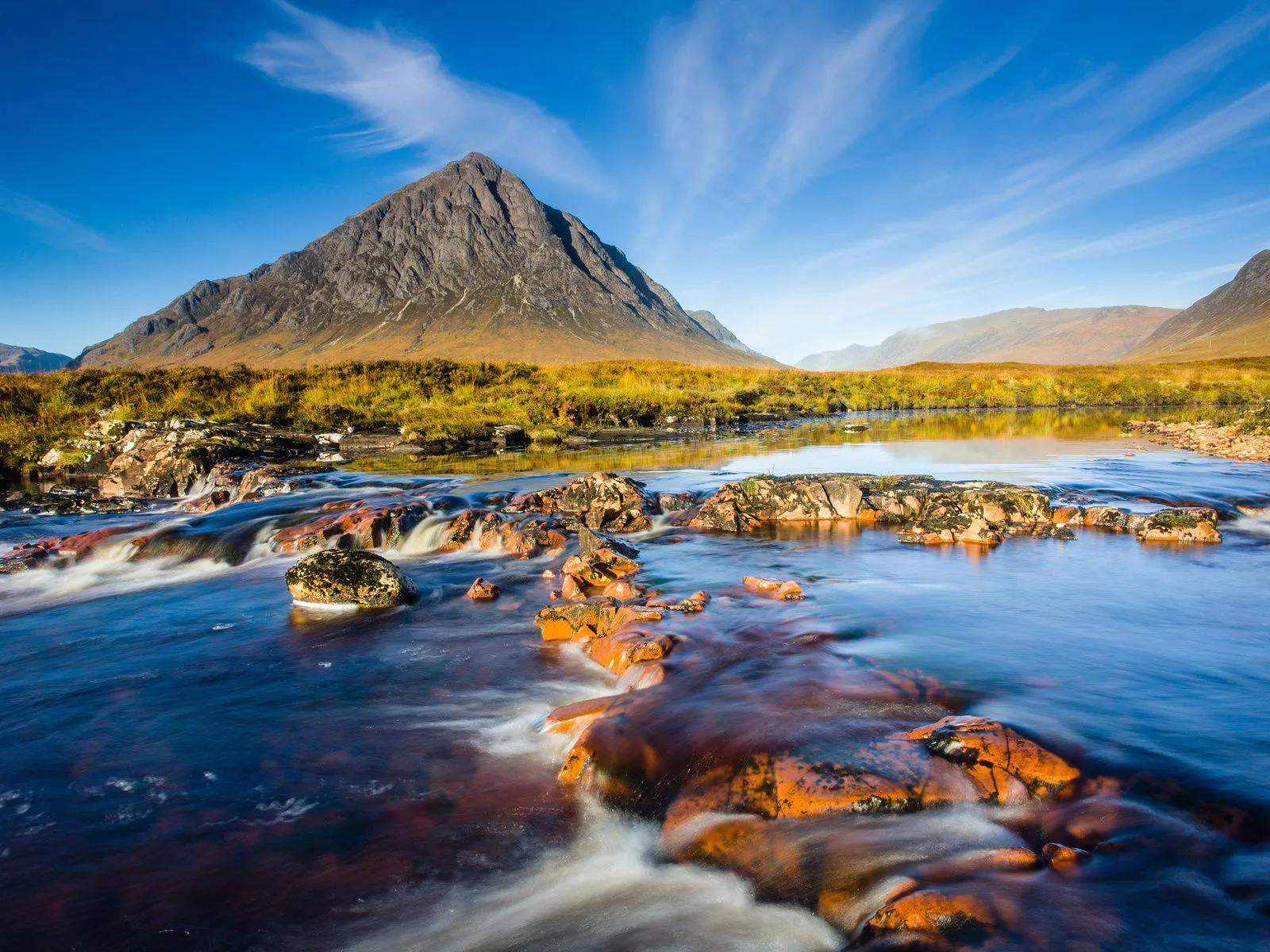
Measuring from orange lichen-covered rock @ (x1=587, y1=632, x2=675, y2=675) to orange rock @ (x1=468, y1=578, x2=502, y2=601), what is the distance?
8.27 feet

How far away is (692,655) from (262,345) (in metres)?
219

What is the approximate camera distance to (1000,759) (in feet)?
12.7

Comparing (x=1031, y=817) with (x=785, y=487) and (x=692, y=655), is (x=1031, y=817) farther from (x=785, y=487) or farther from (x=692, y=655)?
(x=785, y=487)

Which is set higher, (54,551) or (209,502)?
(209,502)

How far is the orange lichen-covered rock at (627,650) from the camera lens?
6047 millimetres

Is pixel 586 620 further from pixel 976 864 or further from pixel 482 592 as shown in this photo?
pixel 976 864

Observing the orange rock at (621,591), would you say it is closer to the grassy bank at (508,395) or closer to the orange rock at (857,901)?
the orange rock at (857,901)

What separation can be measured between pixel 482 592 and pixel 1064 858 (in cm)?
700

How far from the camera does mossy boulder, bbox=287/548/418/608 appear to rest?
339 inches

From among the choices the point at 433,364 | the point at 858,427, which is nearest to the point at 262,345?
the point at 433,364

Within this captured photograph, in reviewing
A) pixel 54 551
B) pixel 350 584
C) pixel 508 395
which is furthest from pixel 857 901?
pixel 508 395

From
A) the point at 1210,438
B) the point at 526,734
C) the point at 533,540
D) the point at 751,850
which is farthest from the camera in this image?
the point at 1210,438

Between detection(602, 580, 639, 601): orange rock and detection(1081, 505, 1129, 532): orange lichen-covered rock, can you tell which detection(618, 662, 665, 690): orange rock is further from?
detection(1081, 505, 1129, 532): orange lichen-covered rock

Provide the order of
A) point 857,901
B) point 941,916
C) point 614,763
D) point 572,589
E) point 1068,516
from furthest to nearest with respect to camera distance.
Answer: point 1068,516, point 572,589, point 614,763, point 857,901, point 941,916
